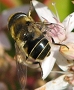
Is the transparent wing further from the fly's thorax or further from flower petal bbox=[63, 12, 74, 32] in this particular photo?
flower petal bbox=[63, 12, 74, 32]

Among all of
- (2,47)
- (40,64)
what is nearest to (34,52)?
(40,64)

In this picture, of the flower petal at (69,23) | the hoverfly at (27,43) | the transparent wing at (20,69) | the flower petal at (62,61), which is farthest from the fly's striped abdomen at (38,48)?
the flower petal at (69,23)

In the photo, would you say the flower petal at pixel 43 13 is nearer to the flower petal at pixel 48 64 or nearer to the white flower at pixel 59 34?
the white flower at pixel 59 34

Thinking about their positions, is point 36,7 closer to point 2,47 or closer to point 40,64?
point 40,64

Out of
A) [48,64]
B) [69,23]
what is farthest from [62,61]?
[69,23]

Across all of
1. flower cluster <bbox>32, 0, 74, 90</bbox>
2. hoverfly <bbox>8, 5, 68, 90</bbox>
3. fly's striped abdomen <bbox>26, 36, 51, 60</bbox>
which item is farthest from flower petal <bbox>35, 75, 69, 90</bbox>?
fly's striped abdomen <bbox>26, 36, 51, 60</bbox>
